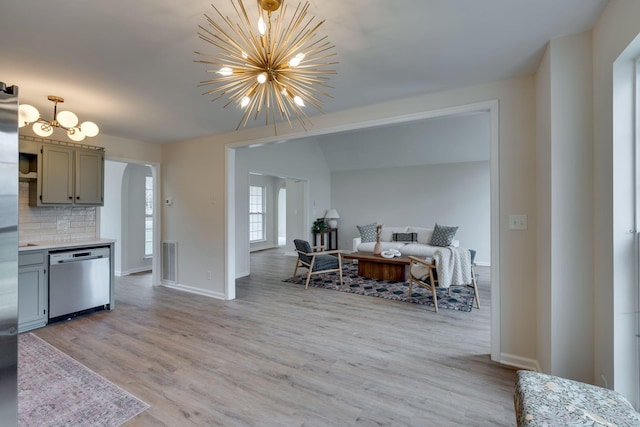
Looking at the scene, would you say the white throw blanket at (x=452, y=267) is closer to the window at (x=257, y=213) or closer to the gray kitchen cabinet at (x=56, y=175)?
the gray kitchen cabinet at (x=56, y=175)

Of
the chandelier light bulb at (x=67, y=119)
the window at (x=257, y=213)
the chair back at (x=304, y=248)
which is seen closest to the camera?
the chandelier light bulb at (x=67, y=119)

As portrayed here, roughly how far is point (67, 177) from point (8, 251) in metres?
3.23

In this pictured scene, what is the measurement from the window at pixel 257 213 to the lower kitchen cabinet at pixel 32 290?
597 cm

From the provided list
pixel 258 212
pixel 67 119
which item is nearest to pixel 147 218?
pixel 258 212

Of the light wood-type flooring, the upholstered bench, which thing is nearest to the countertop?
the light wood-type flooring

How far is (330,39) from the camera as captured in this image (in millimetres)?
1987

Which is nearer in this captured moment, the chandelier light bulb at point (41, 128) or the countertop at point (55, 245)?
the chandelier light bulb at point (41, 128)

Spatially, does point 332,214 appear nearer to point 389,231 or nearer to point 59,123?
point 389,231

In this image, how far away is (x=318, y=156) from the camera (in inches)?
331

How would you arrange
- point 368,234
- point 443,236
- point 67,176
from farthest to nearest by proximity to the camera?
point 368,234 < point 443,236 < point 67,176

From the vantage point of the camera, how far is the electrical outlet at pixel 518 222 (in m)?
2.48

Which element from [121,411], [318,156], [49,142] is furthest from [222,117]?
[318,156]

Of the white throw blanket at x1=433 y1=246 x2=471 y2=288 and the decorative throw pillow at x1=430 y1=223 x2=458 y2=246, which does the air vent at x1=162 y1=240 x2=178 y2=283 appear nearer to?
the white throw blanket at x1=433 y1=246 x2=471 y2=288

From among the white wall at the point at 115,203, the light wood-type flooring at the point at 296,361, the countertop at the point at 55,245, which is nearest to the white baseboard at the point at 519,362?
the light wood-type flooring at the point at 296,361
